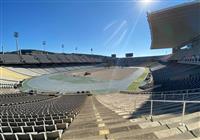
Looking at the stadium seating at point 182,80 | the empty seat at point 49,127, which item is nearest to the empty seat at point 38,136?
the empty seat at point 49,127

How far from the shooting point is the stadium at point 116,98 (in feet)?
15.7

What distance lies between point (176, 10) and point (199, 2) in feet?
14.0

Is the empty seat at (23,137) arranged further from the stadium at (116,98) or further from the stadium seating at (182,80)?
the stadium seating at (182,80)

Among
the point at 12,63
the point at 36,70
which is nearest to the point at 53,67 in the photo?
the point at 36,70

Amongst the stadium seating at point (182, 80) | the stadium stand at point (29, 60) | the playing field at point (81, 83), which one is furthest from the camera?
the stadium stand at point (29, 60)

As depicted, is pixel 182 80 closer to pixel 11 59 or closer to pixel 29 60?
pixel 11 59

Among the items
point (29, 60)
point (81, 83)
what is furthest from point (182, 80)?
point (29, 60)

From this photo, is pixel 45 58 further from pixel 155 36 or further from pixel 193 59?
pixel 193 59

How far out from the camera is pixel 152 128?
4.67 m

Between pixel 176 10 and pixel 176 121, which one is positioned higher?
pixel 176 10

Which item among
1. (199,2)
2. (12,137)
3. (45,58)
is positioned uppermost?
(199,2)

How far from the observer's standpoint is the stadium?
4773 mm

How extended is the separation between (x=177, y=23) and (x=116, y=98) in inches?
982

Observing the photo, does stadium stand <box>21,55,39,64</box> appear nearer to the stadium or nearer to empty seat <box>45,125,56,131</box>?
the stadium
